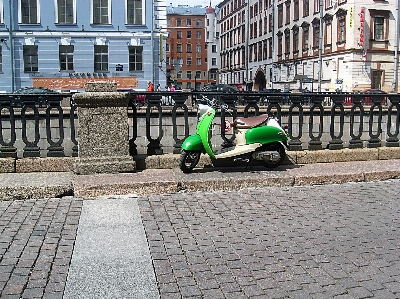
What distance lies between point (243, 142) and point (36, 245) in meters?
4.12

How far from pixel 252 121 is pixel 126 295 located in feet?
16.1

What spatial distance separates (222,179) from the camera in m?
7.55

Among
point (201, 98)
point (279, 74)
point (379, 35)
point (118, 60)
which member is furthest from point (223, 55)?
point (201, 98)

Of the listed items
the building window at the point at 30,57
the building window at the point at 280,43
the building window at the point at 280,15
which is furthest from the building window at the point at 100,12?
the building window at the point at 280,15

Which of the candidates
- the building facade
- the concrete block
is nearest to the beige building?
the building facade

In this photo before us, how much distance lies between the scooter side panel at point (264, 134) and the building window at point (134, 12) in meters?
30.1

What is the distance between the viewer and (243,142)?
26.8 feet

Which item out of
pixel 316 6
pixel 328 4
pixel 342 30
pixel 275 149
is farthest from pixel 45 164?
pixel 316 6

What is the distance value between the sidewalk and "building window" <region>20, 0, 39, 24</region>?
99.7 ft

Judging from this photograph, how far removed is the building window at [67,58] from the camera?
36.2 meters

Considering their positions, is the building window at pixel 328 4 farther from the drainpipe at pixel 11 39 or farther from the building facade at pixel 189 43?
the building facade at pixel 189 43

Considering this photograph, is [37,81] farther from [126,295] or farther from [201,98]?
[126,295]

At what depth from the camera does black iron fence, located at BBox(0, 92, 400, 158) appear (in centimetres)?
839

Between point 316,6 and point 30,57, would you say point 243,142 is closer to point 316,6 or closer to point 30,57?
point 30,57
